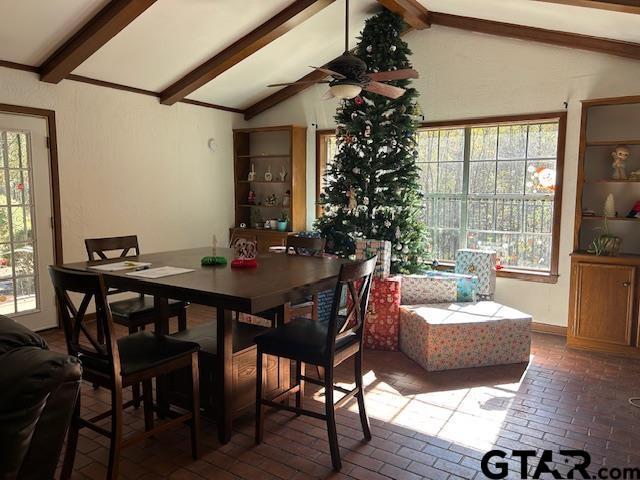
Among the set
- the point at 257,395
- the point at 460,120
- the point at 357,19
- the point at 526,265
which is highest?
the point at 357,19

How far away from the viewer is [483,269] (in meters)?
4.61

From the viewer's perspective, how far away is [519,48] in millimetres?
4621

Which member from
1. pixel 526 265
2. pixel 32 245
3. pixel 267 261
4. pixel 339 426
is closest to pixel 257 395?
pixel 339 426

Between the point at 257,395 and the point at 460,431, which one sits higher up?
the point at 257,395

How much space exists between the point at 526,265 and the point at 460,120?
5.43 ft

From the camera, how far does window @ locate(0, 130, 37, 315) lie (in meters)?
4.17

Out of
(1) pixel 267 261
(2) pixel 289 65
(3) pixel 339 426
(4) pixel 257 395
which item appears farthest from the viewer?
(2) pixel 289 65

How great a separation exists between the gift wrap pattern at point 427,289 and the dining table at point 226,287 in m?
1.50

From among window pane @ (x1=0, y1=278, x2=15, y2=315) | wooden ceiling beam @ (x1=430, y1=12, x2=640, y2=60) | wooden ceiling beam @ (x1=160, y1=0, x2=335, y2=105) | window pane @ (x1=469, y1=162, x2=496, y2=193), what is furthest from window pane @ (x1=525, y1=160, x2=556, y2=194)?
window pane @ (x1=0, y1=278, x2=15, y2=315)

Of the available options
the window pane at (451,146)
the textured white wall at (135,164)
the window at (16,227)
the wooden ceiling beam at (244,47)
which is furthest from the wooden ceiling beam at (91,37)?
the window pane at (451,146)

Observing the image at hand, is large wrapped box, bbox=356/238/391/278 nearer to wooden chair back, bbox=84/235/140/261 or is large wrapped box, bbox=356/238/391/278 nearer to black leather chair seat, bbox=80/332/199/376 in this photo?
wooden chair back, bbox=84/235/140/261

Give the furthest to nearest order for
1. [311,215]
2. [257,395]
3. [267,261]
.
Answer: [311,215]
[267,261]
[257,395]

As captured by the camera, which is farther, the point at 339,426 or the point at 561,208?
the point at 561,208

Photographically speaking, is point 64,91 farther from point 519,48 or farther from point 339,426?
point 519,48
